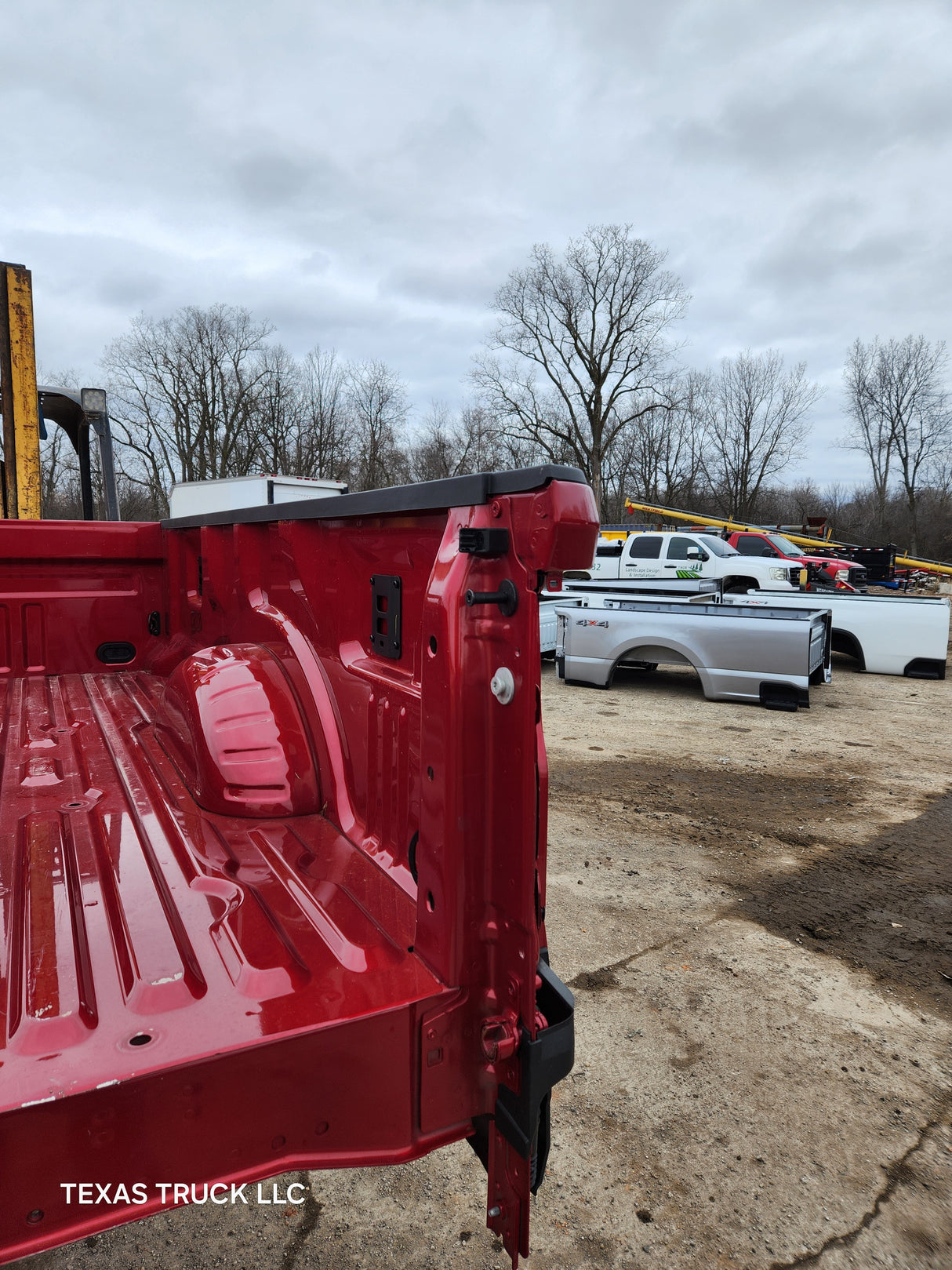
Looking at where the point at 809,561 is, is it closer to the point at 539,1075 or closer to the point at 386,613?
the point at 386,613

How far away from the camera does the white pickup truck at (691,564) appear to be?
605 inches

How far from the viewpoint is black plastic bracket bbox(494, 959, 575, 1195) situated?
1363mm

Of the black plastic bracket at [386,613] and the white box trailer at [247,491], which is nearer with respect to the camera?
the black plastic bracket at [386,613]

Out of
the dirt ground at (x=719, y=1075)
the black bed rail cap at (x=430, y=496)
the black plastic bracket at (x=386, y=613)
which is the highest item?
the black bed rail cap at (x=430, y=496)

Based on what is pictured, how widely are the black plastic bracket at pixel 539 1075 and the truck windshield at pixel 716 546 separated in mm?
15696

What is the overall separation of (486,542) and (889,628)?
1014 centimetres

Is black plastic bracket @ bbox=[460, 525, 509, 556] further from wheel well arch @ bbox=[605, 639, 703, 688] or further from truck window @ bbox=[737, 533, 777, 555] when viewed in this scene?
truck window @ bbox=[737, 533, 777, 555]

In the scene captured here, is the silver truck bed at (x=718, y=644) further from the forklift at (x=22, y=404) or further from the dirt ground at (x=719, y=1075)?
the forklift at (x=22, y=404)

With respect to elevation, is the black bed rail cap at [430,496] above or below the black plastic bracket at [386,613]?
above

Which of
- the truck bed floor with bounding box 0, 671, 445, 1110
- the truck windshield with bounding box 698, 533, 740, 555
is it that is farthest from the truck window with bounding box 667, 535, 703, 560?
the truck bed floor with bounding box 0, 671, 445, 1110

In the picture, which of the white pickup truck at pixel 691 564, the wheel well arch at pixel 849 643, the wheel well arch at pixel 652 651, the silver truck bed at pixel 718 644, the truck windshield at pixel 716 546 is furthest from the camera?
the truck windshield at pixel 716 546

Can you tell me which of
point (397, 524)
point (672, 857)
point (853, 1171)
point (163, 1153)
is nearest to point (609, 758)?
point (672, 857)

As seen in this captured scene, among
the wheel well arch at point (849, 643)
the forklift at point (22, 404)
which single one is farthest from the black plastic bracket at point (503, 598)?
the wheel well arch at point (849, 643)

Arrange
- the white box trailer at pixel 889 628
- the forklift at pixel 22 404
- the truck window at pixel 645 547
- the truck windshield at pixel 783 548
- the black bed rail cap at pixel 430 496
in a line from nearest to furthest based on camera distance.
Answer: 1. the black bed rail cap at pixel 430 496
2. the forklift at pixel 22 404
3. the white box trailer at pixel 889 628
4. the truck window at pixel 645 547
5. the truck windshield at pixel 783 548
